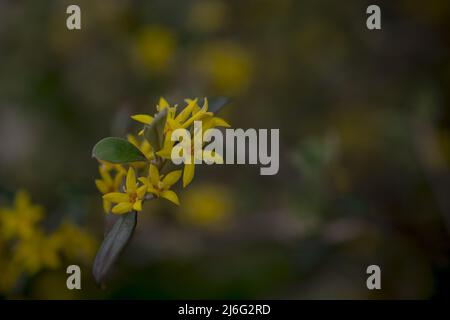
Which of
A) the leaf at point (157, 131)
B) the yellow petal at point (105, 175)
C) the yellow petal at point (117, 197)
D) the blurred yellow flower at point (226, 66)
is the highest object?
the blurred yellow flower at point (226, 66)

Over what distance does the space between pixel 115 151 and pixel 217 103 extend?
0.30m

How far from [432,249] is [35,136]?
188 cm

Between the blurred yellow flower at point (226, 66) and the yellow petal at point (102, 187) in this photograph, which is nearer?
the yellow petal at point (102, 187)

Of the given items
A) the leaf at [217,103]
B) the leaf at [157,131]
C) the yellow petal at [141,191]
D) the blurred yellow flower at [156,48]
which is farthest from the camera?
the blurred yellow flower at [156,48]

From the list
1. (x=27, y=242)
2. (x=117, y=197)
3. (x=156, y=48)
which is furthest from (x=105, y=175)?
(x=156, y=48)

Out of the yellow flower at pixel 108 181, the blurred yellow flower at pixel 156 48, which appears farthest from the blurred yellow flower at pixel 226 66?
the yellow flower at pixel 108 181

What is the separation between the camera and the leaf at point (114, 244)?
1.12 meters

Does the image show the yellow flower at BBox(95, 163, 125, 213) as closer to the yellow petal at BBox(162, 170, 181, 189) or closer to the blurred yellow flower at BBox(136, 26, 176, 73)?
the yellow petal at BBox(162, 170, 181, 189)

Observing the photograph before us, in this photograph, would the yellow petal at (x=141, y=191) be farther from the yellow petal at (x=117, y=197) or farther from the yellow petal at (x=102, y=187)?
the yellow petal at (x=102, y=187)

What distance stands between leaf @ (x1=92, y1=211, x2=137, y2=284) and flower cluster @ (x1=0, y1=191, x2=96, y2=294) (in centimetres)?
40

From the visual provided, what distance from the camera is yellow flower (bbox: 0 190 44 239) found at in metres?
1.47

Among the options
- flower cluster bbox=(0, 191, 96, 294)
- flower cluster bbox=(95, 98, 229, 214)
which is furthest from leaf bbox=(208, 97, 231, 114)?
flower cluster bbox=(0, 191, 96, 294)
